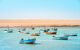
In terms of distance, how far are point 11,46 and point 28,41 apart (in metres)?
0.21

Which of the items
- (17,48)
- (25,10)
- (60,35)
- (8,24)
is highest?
(25,10)

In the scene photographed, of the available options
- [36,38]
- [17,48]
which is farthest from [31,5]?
[17,48]

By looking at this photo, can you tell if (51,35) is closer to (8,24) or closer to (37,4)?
(37,4)

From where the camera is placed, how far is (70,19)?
75.0 inches

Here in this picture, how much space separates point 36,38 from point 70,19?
1.57 feet

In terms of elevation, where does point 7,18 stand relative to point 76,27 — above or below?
above

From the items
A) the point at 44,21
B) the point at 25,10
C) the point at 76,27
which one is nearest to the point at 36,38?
the point at 44,21

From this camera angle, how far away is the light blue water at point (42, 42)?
5.96ft

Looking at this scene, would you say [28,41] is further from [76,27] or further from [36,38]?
[76,27]

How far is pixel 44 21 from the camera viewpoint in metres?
1.90

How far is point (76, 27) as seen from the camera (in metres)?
1.89

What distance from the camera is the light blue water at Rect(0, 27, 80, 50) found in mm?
1815

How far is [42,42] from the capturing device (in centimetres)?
184

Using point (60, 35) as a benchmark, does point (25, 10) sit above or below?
above
